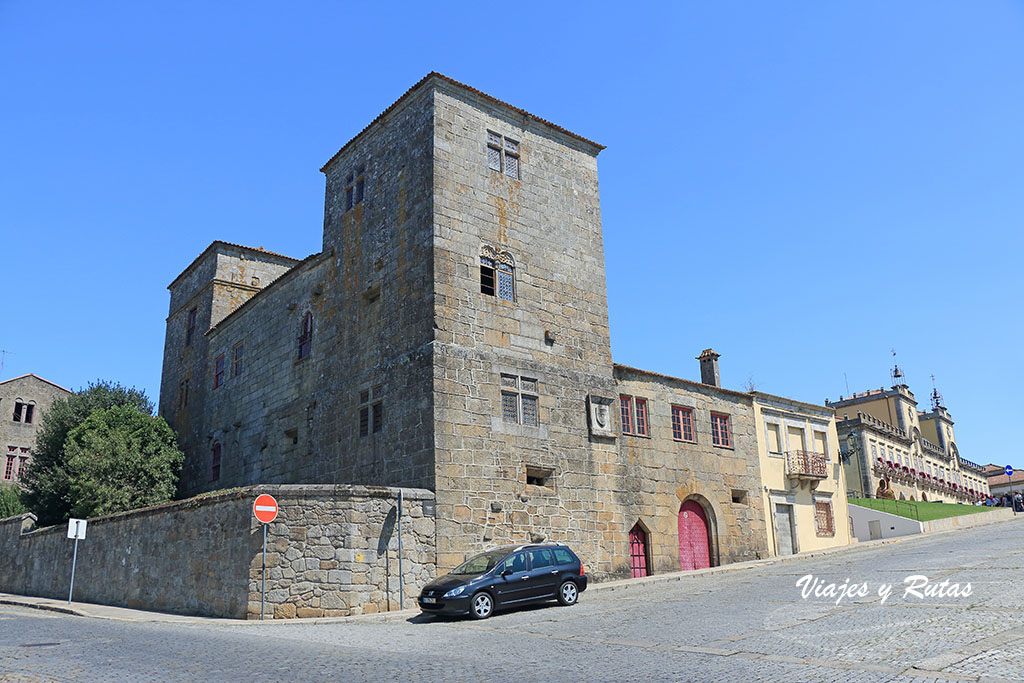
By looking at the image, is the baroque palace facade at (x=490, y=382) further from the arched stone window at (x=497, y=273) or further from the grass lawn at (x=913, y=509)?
the grass lawn at (x=913, y=509)

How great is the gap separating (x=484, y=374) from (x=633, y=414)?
5869 mm

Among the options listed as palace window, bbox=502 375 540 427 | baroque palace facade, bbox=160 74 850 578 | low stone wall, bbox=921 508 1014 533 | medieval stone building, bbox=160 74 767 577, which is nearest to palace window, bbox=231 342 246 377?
baroque palace facade, bbox=160 74 850 578

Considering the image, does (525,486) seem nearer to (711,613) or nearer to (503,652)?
(711,613)

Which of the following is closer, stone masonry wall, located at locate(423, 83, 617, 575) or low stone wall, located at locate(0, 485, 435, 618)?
low stone wall, located at locate(0, 485, 435, 618)

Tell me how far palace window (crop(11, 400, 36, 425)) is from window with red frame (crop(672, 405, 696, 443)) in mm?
39387

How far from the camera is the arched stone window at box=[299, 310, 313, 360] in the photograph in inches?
974

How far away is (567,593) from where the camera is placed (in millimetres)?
15523

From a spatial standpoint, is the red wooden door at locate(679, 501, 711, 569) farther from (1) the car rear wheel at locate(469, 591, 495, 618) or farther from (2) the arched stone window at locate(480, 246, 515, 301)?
(1) the car rear wheel at locate(469, 591, 495, 618)

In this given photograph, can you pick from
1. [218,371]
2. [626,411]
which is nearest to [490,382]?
[626,411]

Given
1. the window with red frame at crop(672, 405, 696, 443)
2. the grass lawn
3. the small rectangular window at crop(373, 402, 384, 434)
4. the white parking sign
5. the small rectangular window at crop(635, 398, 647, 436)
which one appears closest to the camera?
the small rectangular window at crop(373, 402, 384, 434)

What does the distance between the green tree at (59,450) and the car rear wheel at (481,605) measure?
18.5 meters

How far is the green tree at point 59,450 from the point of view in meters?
26.9

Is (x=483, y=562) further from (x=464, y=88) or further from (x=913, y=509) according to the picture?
(x=913, y=509)

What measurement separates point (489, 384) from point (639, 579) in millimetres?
6682
